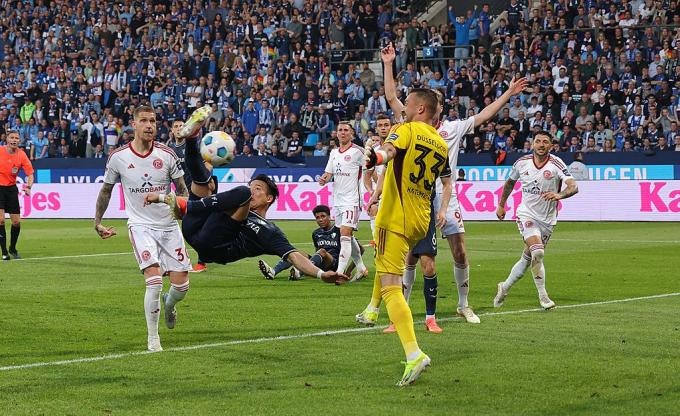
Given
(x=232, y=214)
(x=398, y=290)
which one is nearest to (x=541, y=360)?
(x=398, y=290)

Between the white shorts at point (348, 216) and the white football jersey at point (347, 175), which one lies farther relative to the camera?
the white football jersey at point (347, 175)

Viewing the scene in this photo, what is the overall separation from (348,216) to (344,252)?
0.84 meters

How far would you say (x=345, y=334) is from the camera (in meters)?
11.3

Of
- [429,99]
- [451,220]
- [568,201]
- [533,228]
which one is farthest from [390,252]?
[568,201]

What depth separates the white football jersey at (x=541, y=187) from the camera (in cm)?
1384

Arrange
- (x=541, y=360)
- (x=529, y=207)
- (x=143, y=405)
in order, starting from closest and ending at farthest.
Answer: (x=143, y=405) < (x=541, y=360) < (x=529, y=207)

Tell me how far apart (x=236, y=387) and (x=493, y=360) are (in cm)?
233

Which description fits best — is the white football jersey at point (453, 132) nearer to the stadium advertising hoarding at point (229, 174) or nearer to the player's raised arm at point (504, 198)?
the player's raised arm at point (504, 198)

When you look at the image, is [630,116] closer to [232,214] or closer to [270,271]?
[270,271]

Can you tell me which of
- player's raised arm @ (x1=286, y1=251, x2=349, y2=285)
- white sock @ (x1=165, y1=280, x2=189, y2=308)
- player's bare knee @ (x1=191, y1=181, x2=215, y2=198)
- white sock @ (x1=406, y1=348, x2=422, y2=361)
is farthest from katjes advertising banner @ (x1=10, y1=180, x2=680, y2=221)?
white sock @ (x1=406, y1=348, x2=422, y2=361)

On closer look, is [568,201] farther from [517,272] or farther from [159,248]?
[159,248]

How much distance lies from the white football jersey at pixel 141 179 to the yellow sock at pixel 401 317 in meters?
2.85

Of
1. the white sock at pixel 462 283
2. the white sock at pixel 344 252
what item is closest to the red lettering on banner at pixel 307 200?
the white sock at pixel 344 252

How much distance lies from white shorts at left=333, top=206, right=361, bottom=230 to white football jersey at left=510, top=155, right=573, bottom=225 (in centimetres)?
454
